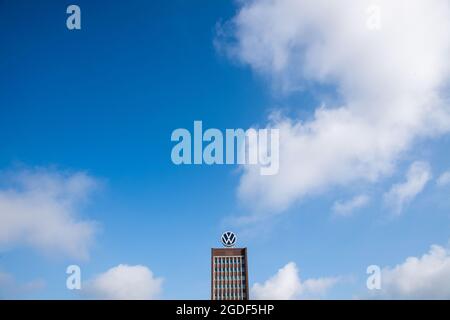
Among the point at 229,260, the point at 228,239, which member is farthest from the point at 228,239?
the point at 229,260

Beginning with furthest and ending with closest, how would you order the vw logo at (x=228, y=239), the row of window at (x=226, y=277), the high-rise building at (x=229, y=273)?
the row of window at (x=226, y=277) < the high-rise building at (x=229, y=273) < the vw logo at (x=228, y=239)

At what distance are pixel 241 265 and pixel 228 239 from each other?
47.3 feet

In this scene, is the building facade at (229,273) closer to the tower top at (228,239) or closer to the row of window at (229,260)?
the row of window at (229,260)

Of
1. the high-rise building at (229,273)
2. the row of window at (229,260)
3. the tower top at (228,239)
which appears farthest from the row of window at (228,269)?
the tower top at (228,239)

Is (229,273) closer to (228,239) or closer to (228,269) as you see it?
(228,269)

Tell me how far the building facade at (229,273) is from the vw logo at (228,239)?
947cm

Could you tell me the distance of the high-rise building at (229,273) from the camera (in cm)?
13212

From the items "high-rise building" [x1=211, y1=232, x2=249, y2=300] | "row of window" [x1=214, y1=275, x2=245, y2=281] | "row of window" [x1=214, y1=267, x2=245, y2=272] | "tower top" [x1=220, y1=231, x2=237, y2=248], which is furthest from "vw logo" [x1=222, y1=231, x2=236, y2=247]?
"row of window" [x1=214, y1=275, x2=245, y2=281]

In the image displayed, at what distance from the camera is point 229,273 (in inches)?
5221

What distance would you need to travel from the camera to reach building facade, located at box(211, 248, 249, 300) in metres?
132

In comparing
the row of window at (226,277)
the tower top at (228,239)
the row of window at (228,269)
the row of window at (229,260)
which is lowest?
the row of window at (226,277)
